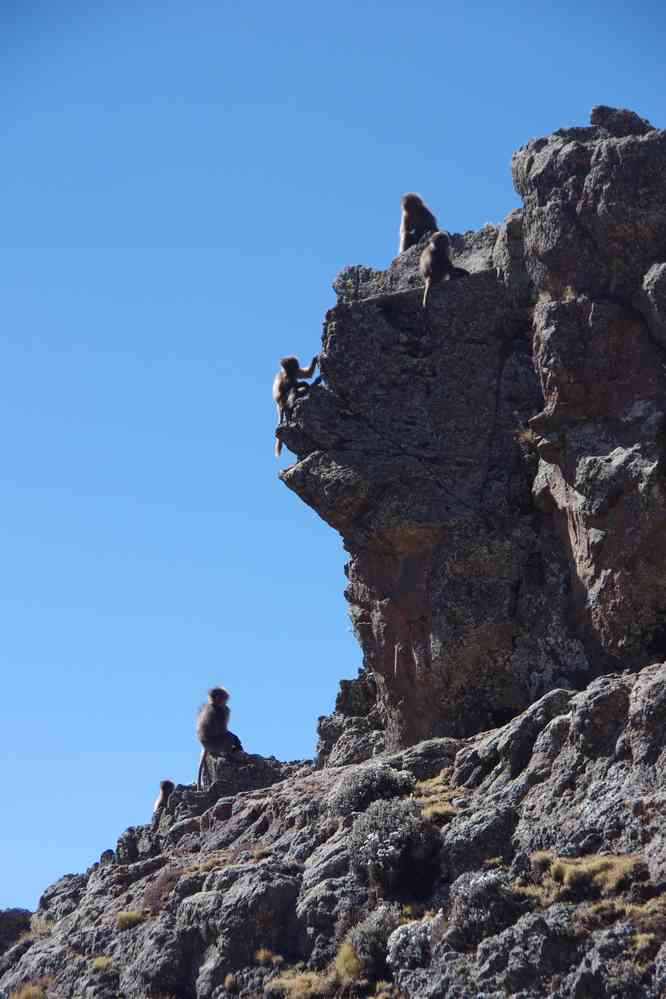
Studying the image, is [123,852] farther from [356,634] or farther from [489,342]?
[489,342]

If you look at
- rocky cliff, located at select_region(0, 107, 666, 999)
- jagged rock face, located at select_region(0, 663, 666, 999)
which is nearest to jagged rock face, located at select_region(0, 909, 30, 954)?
rocky cliff, located at select_region(0, 107, 666, 999)

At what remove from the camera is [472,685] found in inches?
1211

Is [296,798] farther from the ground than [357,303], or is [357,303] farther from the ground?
[357,303]

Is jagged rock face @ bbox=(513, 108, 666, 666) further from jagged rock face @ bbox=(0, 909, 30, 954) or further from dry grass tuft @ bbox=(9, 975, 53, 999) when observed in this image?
jagged rock face @ bbox=(0, 909, 30, 954)

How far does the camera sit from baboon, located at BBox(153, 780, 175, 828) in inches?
1399

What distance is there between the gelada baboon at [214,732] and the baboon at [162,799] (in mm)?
983

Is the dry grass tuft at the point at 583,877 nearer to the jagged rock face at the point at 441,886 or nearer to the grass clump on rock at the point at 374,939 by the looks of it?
the jagged rock face at the point at 441,886

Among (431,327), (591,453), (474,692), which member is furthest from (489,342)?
(474,692)

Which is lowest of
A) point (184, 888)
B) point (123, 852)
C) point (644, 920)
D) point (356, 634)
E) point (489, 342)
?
point (644, 920)

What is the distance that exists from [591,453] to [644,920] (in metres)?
9.98

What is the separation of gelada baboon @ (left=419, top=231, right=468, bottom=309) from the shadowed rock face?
1.59ft

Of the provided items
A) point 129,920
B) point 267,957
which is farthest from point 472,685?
point 129,920

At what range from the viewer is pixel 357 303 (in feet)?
113

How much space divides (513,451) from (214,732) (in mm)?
10042
